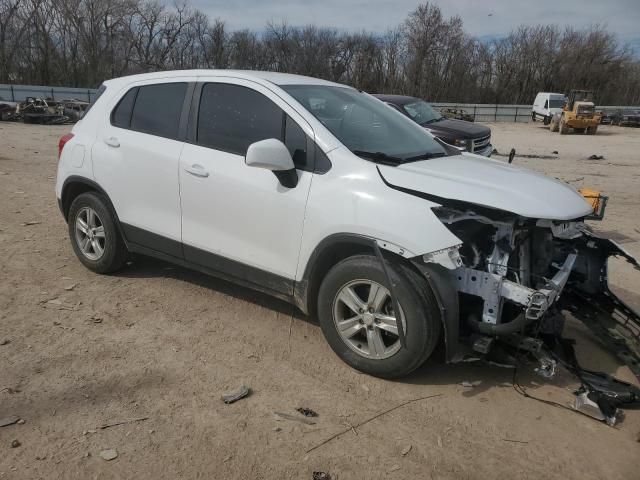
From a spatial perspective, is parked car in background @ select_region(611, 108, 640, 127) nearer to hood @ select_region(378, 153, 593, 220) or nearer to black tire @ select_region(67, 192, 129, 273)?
hood @ select_region(378, 153, 593, 220)

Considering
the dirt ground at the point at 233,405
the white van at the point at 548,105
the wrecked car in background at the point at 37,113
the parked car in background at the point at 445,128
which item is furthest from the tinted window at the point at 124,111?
the white van at the point at 548,105

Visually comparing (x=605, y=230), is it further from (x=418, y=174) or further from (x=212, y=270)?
(x=212, y=270)

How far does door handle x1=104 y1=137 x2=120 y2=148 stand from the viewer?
4720mm

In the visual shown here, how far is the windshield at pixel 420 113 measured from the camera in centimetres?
1263

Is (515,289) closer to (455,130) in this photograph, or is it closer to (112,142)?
(112,142)

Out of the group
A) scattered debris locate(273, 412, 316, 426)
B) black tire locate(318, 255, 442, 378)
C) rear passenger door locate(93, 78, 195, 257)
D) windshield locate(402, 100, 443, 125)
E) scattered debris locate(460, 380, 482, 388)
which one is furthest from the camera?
windshield locate(402, 100, 443, 125)

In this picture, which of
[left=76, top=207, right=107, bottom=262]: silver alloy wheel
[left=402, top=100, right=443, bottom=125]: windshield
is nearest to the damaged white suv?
[left=76, top=207, right=107, bottom=262]: silver alloy wheel

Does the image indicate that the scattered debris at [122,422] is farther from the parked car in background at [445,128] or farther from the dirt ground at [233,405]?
the parked car in background at [445,128]

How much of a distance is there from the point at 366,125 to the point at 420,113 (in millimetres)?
9334

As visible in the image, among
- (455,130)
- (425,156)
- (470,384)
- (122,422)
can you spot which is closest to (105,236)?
(122,422)

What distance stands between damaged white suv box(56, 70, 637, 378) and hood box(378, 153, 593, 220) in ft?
0.04

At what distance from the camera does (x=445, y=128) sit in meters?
12.0

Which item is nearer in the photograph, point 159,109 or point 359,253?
point 359,253

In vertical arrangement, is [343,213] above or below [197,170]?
below
